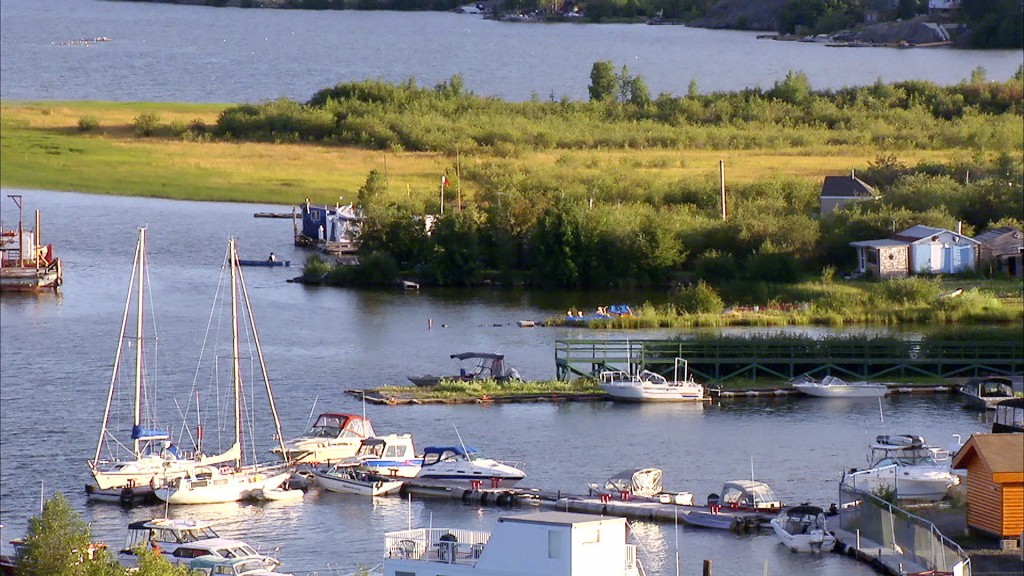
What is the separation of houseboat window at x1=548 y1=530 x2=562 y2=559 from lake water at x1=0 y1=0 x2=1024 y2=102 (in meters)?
58.2

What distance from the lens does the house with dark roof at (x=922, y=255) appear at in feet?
121

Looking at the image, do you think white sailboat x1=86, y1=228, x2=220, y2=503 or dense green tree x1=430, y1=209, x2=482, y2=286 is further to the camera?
dense green tree x1=430, y1=209, x2=482, y2=286

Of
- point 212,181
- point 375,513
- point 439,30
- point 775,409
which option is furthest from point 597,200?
point 439,30

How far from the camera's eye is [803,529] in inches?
745

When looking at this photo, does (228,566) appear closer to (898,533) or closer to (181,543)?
(181,543)

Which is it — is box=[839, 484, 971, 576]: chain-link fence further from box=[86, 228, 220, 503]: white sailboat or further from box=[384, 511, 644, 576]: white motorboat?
box=[86, 228, 220, 503]: white sailboat

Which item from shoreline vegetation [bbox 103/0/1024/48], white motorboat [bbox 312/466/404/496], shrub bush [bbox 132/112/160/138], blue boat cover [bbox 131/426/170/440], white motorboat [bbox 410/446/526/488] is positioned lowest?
white motorboat [bbox 312/466/404/496]

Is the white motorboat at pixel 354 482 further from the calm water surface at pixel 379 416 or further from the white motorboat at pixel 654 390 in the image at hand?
the white motorboat at pixel 654 390

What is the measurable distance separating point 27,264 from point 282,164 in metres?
15.4

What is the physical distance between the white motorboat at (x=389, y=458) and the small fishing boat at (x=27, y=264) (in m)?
16.0

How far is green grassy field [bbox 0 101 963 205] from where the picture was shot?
49375 mm

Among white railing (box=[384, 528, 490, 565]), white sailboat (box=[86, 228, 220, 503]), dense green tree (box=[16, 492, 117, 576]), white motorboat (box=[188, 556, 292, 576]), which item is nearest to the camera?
white railing (box=[384, 528, 490, 565])

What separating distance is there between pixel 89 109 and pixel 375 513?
45623mm

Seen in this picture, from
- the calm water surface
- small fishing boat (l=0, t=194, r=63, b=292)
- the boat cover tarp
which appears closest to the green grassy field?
the calm water surface
